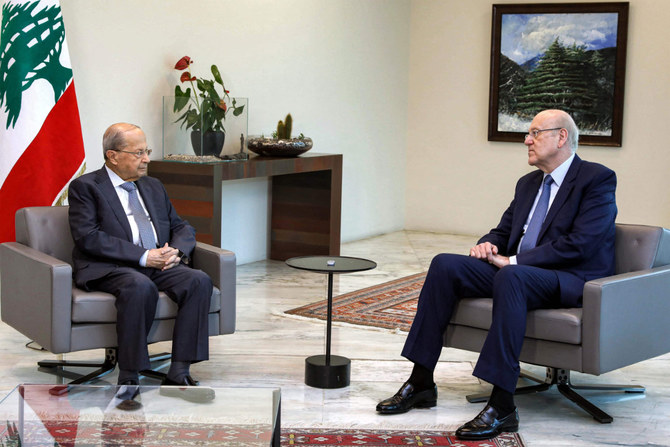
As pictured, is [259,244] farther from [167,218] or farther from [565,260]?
[565,260]

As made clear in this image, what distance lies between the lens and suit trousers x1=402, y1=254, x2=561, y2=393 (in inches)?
136

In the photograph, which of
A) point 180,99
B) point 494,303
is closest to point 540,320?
point 494,303

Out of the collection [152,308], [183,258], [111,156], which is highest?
[111,156]

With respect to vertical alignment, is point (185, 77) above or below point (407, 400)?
above

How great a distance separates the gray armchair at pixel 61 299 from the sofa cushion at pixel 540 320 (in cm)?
104

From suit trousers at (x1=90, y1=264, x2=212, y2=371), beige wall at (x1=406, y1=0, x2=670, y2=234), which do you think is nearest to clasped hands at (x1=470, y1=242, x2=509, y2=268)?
suit trousers at (x1=90, y1=264, x2=212, y2=371)

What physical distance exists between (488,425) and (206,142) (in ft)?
10.3

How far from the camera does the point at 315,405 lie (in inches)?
147

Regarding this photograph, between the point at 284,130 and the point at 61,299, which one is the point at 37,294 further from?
the point at 284,130

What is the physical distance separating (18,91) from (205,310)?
175 centimetres

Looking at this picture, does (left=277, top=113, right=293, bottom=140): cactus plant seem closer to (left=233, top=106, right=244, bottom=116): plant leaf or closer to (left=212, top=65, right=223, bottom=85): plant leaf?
(left=233, top=106, right=244, bottom=116): plant leaf

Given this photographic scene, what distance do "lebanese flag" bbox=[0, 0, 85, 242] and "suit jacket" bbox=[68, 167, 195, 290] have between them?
0.91 metres

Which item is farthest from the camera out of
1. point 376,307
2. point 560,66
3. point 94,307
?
point 560,66

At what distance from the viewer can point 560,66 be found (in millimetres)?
8539
